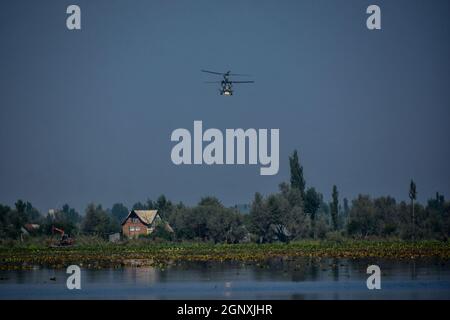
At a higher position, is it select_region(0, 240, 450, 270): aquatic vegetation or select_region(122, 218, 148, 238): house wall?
select_region(122, 218, 148, 238): house wall

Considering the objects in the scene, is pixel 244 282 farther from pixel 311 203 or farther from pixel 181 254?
pixel 311 203

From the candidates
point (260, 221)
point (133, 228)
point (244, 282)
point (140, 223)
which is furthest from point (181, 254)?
point (140, 223)

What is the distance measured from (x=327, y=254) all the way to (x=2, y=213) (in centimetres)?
4506

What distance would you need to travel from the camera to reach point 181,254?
7538cm

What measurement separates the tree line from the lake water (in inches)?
1200

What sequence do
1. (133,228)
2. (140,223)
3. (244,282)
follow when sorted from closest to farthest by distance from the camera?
(244,282) → (133,228) → (140,223)

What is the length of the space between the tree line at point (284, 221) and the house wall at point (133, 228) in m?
2.19

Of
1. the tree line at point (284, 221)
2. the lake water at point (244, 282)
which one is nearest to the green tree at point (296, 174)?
the tree line at point (284, 221)

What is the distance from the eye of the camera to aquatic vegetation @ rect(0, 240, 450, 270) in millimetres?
66688

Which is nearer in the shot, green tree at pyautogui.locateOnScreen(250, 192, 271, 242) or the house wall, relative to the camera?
green tree at pyautogui.locateOnScreen(250, 192, 271, 242)

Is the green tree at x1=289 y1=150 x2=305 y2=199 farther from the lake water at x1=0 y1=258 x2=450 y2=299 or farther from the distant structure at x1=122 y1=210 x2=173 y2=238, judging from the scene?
the lake water at x1=0 y1=258 x2=450 y2=299

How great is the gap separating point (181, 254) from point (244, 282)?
25.0 metres

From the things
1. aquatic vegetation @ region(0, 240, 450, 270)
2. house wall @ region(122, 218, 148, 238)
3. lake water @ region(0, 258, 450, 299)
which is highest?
house wall @ region(122, 218, 148, 238)

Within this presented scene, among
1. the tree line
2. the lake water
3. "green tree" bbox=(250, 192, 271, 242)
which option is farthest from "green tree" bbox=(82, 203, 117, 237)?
the lake water
